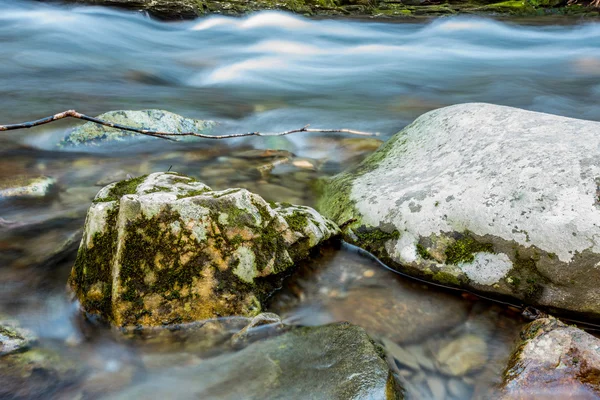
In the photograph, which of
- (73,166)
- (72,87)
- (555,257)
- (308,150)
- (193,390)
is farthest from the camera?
(72,87)

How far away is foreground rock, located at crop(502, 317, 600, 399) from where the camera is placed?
7.22 feet

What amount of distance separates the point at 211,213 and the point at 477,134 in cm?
225

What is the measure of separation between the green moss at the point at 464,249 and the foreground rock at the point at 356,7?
12150mm

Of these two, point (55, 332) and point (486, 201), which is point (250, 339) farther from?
point (486, 201)

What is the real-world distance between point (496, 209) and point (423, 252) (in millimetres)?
559

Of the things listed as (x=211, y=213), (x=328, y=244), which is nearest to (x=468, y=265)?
(x=328, y=244)

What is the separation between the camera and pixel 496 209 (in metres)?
3.04

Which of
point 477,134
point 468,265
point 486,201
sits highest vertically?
point 477,134

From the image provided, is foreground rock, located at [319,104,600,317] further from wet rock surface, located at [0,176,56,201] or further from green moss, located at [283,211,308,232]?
wet rock surface, located at [0,176,56,201]

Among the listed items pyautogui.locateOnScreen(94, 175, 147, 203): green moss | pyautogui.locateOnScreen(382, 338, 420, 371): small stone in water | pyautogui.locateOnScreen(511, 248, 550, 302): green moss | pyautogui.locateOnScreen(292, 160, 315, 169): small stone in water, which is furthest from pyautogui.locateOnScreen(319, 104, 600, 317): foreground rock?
pyautogui.locateOnScreen(94, 175, 147, 203): green moss

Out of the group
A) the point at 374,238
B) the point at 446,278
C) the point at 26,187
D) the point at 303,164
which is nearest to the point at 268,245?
the point at 374,238

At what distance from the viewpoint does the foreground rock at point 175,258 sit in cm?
262

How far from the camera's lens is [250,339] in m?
2.59

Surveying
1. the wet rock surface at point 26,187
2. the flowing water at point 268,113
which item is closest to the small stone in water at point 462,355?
the flowing water at point 268,113
